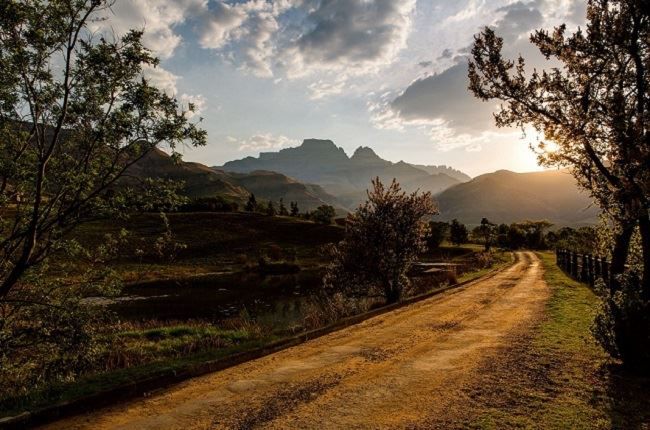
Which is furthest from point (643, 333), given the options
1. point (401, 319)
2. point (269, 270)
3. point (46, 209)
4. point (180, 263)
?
point (180, 263)

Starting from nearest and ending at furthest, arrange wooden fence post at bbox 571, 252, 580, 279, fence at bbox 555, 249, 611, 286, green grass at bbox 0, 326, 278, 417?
green grass at bbox 0, 326, 278, 417 → fence at bbox 555, 249, 611, 286 → wooden fence post at bbox 571, 252, 580, 279

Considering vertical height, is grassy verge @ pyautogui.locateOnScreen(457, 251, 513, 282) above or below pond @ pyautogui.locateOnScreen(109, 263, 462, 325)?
above

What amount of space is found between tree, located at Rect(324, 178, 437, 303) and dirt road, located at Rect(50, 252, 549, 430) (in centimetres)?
756

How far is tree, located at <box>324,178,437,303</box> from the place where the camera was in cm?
2289

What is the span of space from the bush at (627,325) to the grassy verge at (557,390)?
411 mm

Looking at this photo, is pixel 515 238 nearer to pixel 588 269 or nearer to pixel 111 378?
pixel 588 269

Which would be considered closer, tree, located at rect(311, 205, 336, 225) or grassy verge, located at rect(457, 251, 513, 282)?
grassy verge, located at rect(457, 251, 513, 282)

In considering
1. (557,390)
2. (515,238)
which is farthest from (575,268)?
(515,238)

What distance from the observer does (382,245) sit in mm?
→ 22906

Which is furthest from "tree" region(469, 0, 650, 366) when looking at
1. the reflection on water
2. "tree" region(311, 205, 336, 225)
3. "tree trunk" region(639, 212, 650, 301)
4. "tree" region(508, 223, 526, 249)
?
"tree" region(508, 223, 526, 249)

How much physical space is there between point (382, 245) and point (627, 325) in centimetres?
1403

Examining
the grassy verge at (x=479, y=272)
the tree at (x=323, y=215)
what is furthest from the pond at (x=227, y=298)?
the tree at (x=323, y=215)

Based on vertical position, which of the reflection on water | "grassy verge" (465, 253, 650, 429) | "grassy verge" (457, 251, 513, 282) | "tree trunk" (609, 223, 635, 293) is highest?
"tree trunk" (609, 223, 635, 293)

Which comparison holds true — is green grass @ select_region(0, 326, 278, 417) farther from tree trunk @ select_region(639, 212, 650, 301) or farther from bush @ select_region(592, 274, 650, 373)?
tree trunk @ select_region(639, 212, 650, 301)
